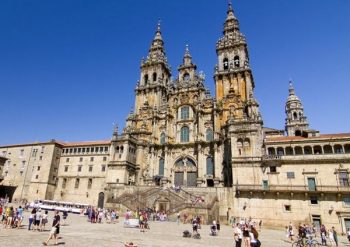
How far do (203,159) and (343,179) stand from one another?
70.3 ft

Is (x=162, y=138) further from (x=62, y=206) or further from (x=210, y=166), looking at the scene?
(x=62, y=206)

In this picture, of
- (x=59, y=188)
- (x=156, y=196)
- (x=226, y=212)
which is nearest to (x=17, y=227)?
(x=156, y=196)

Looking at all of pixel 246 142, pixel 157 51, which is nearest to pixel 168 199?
pixel 246 142

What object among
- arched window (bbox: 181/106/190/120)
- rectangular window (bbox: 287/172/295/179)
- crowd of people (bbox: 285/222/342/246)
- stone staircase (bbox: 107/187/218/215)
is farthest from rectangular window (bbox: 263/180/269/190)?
arched window (bbox: 181/106/190/120)

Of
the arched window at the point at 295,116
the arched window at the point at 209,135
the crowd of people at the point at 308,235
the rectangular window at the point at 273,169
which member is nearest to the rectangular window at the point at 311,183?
the rectangular window at the point at 273,169

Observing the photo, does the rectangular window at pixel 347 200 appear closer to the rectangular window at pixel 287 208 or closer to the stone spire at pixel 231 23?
the rectangular window at pixel 287 208

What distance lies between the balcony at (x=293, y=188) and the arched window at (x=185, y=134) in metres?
15.8

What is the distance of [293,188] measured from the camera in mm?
33812

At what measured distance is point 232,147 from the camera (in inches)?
1553

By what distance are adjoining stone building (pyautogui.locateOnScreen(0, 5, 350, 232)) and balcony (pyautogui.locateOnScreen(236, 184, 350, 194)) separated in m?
0.12

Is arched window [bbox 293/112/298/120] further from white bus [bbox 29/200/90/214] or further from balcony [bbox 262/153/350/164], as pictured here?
white bus [bbox 29/200/90/214]

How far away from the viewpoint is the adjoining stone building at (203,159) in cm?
3366

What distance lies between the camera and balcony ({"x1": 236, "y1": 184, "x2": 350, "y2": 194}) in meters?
31.6

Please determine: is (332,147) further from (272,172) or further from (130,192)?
(130,192)
